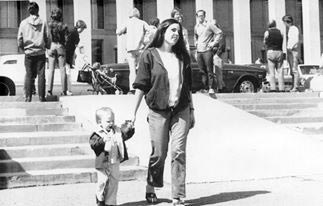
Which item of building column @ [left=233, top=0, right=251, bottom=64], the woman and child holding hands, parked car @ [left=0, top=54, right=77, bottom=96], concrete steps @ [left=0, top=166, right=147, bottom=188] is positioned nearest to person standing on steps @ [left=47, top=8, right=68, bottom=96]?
concrete steps @ [left=0, top=166, right=147, bottom=188]

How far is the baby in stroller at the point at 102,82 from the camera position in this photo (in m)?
16.2

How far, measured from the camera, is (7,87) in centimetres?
1673

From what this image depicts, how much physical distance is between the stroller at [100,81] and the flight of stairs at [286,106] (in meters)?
2.81

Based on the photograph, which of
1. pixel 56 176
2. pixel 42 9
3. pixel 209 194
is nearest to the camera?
pixel 209 194

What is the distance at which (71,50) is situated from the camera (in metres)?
15.0

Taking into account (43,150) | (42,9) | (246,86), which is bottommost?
(43,150)

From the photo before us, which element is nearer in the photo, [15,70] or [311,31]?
[15,70]

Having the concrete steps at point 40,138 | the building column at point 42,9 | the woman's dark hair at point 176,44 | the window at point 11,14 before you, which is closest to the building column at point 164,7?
the building column at point 42,9

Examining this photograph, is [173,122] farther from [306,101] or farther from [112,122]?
[306,101]

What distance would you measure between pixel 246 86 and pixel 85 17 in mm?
26639

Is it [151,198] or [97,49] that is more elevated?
[97,49]

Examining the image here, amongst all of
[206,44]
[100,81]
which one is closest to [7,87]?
[100,81]

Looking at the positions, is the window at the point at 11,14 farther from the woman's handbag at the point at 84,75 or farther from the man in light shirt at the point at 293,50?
the woman's handbag at the point at 84,75

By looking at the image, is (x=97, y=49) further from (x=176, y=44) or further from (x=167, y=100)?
(x=167, y=100)
